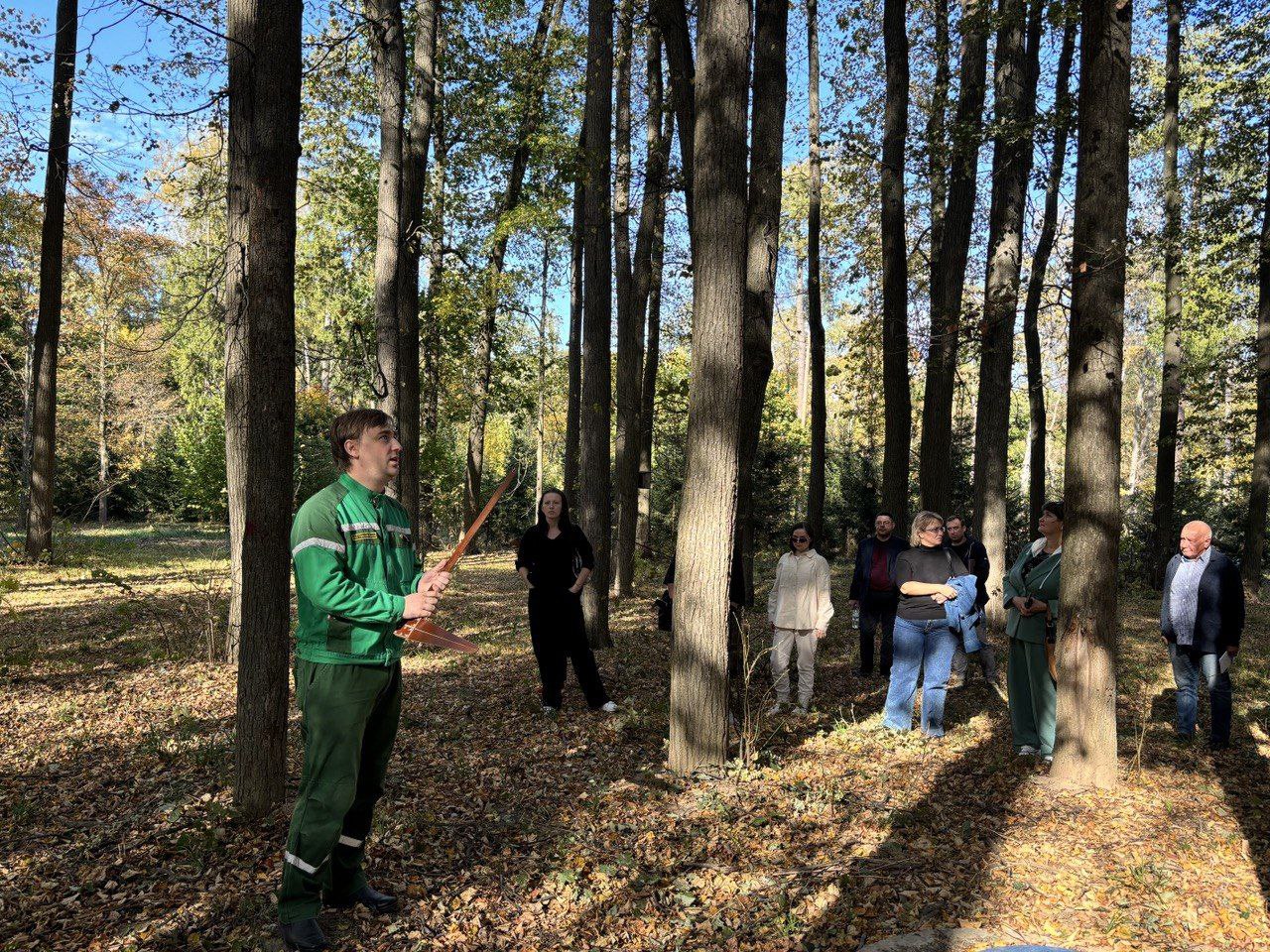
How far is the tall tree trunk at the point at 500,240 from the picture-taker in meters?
16.4

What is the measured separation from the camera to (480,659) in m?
9.83

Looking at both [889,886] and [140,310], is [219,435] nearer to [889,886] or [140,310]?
[140,310]

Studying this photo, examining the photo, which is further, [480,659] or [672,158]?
[672,158]

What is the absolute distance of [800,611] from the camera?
782 centimetres

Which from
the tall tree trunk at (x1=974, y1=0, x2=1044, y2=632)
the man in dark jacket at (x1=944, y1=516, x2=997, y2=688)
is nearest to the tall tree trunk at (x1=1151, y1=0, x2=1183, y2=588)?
the tall tree trunk at (x1=974, y1=0, x2=1044, y2=632)

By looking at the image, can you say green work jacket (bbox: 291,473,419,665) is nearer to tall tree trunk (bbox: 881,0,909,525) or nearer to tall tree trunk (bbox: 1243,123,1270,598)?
tall tree trunk (bbox: 881,0,909,525)

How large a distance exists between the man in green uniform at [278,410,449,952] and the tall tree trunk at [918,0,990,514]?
31.4 feet

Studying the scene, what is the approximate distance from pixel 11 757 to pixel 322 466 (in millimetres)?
16848

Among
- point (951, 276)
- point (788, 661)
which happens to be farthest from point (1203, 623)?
point (951, 276)

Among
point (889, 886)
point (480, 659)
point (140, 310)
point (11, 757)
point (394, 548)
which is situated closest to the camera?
point (394, 548)

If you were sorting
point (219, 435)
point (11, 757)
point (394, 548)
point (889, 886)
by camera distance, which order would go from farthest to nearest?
point (219, 435)
point (11, 757)
point (889, 886)
point (394, 548)

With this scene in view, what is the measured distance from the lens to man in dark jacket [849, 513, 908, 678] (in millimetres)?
9523

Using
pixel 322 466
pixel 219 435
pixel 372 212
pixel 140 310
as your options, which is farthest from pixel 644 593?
pixel 140 310

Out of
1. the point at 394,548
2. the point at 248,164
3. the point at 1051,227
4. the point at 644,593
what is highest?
the point at 1051,227
